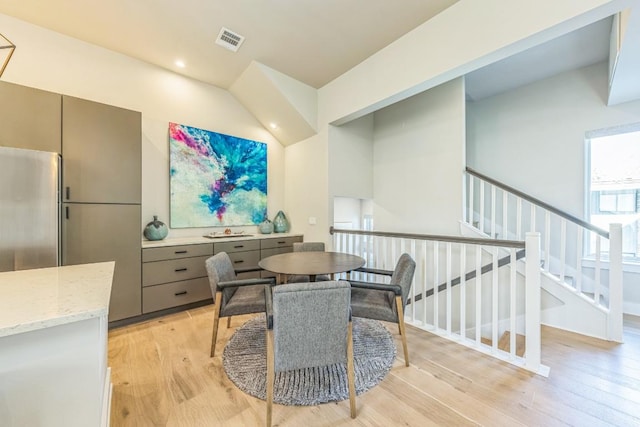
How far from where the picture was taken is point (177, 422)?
4.78ft

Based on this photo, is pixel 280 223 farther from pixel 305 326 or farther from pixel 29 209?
pixel 305 326

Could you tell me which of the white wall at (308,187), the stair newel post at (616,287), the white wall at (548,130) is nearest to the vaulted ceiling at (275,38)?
the white wall at (548,130)

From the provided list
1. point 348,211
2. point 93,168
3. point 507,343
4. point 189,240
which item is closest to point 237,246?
point 189,240

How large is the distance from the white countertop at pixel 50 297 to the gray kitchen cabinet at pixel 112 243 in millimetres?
1301

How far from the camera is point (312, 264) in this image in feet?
7.32

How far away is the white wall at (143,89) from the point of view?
2.59m

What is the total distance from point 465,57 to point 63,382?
3256 mm

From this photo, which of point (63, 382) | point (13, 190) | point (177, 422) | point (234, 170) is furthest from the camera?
point (234, 170)

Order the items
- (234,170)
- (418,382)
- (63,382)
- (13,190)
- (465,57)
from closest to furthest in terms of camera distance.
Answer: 1. (63,382)
2. (418,382)
3. (13,190)
4. (465,57)
5. (234,170)

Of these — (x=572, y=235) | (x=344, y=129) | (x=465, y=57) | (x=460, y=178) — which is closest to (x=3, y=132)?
(x=344, y=129)

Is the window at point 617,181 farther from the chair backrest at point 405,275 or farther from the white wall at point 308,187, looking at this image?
the white wall at point 308,187

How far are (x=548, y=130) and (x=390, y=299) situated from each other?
12.2ft

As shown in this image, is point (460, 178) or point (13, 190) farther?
point (460, 178)

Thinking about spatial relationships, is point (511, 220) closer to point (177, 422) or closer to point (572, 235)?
point (572, 235)
